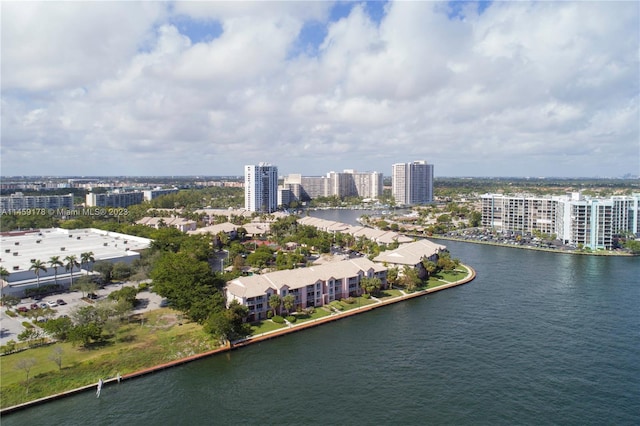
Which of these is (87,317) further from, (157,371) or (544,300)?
(544,300)

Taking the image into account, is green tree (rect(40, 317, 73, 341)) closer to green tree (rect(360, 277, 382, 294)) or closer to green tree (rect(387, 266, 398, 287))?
green tree (rect(360, 277, 382, 294))

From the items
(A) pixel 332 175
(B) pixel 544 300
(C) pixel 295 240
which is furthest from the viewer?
(A) pixel 332 175

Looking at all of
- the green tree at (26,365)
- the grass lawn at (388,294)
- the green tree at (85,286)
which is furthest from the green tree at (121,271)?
the grass lawn at (388,294)

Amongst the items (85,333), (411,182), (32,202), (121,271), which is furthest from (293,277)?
(411,182)

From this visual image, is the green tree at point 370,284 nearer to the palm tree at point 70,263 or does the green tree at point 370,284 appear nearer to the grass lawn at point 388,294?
the grass lawn at point 388,294

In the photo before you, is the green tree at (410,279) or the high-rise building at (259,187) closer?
the green tree at (410,279)

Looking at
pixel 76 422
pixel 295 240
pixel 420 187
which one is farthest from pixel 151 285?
pixel 420 187

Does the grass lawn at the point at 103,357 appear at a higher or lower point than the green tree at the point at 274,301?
lower
